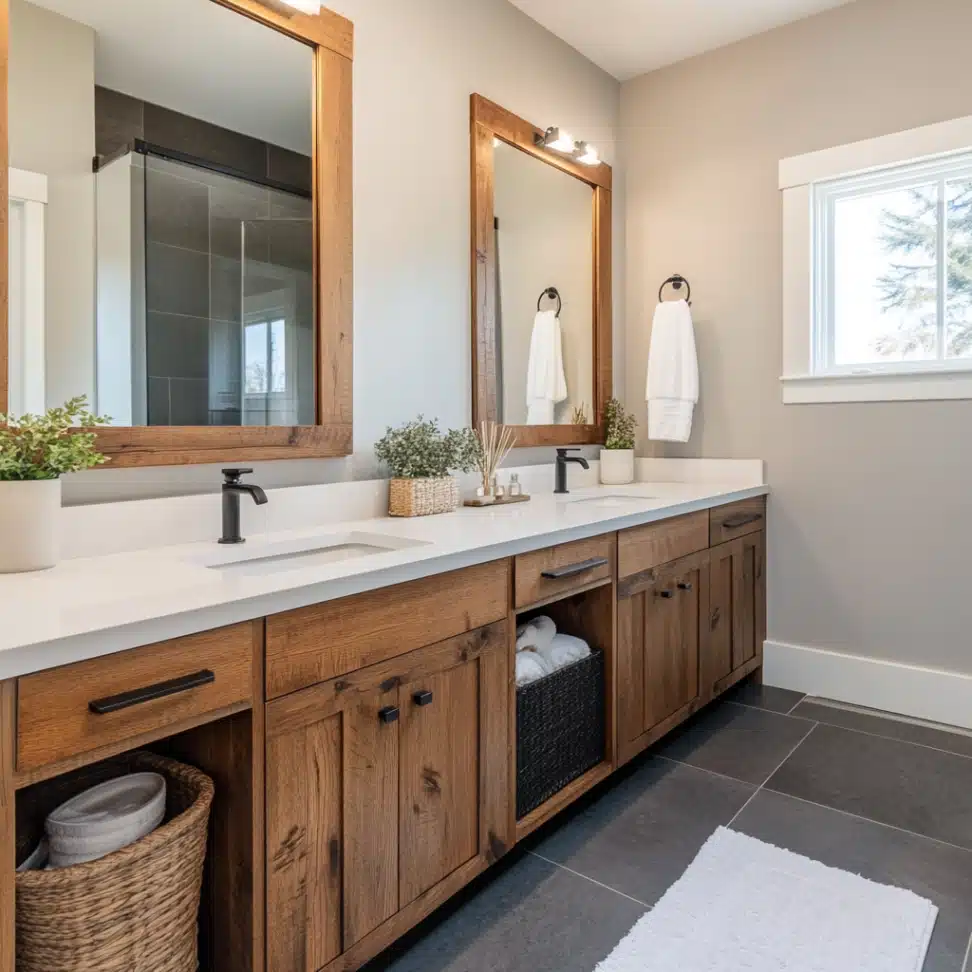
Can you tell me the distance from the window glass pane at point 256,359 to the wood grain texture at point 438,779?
85 centimetres

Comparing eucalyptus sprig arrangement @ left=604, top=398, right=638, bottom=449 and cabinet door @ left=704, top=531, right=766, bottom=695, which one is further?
eucalyptus sprig arrangement @ left=604, top=398, right=638, bottom=449

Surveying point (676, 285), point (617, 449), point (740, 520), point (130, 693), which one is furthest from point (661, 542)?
point (130, 693)

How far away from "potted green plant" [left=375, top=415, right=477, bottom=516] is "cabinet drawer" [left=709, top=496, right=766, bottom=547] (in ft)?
3.12

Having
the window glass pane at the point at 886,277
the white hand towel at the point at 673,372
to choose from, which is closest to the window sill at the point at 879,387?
the window glass pane at the point at 886,277

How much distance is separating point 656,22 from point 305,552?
2.40m

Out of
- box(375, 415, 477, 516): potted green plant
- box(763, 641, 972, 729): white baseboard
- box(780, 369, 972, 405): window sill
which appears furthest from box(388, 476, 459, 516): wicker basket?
box(763, 641, 972, 729): white baseboard

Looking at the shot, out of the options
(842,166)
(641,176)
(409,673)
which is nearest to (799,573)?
(842,166)

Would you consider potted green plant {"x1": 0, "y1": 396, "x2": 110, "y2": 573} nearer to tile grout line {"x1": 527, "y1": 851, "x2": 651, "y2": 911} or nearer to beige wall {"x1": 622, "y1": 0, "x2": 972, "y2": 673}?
tile grout line {"x1": 527, "y1": 851, "x2": 651, "y2": 911}

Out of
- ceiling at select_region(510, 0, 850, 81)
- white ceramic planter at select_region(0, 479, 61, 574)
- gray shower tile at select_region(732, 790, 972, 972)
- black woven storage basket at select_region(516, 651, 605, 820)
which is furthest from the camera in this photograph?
ceiling at select_region(510, 0, 850, 81)

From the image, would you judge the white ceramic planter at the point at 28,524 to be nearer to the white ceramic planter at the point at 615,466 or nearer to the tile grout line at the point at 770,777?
the tile grout line at the point at 770,777

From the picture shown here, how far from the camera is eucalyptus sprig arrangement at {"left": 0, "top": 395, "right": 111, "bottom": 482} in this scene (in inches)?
51.0

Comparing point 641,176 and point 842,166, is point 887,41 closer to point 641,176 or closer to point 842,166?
point 842,166

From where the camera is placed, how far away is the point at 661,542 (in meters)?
2.20

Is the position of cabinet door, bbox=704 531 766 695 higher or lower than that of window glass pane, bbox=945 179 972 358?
lower
